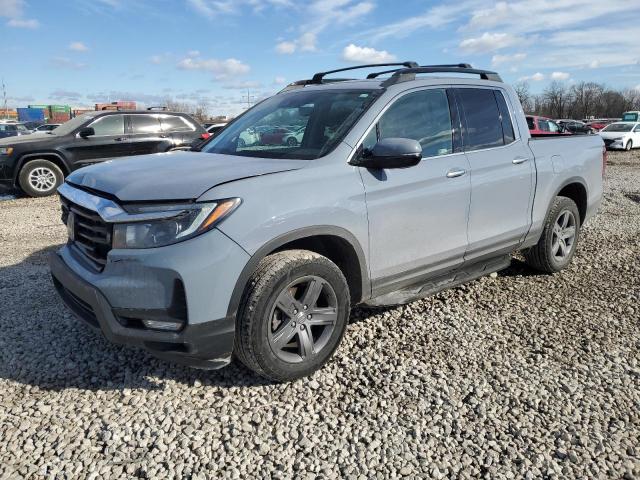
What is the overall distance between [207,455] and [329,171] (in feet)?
5.57

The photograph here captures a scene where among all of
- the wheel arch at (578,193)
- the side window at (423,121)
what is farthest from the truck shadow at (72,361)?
the wheel arch at (578,193)

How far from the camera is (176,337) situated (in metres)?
2.62

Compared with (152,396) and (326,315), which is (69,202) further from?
(326,315)

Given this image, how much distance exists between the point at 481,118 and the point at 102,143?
27.7 feet

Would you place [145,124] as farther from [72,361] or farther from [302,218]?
[302,218]

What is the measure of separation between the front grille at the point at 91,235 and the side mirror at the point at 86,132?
777cm

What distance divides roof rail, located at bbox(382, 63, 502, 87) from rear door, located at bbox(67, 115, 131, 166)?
311 inches

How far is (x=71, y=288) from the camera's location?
9.66 feet

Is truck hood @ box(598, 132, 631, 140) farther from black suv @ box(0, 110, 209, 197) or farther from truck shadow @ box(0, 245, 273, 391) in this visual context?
truck shadow @ box(0, 245, 273, 391)

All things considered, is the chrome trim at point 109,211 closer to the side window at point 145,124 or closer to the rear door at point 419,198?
the rear door at point 419,198

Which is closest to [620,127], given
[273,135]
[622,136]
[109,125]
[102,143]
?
[622,136]

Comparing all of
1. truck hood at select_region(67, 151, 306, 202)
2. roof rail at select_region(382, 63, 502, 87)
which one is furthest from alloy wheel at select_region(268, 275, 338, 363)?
roof rail at select_region(382, 63, 502, 87)

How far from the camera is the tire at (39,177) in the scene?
385 inches

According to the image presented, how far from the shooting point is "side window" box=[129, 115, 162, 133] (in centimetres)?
1064
